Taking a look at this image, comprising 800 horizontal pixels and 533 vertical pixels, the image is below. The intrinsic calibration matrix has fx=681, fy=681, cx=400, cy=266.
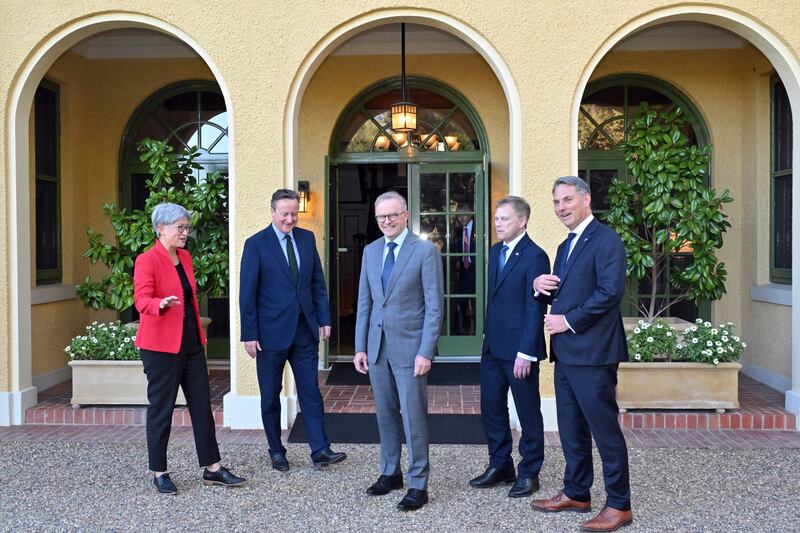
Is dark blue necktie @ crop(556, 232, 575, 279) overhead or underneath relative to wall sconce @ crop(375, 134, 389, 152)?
underneath

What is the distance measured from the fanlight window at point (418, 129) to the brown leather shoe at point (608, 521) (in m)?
5.00

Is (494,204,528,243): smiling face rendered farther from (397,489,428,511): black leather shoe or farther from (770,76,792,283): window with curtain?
(770,76,792,283): window with curtain

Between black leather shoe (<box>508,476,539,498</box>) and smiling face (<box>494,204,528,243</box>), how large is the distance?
4.61 ft

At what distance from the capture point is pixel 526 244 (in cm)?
383

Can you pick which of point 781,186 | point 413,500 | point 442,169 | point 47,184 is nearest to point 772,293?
point 781,186

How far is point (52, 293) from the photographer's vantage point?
21.6ft

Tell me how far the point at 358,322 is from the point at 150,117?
16.6ft

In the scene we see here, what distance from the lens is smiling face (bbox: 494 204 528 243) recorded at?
3.77m

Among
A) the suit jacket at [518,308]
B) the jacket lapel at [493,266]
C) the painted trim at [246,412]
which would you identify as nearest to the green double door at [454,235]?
the painted trim at [246,412]

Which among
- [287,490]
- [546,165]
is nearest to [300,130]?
[546,165]

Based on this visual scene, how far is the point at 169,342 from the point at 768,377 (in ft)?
18.2

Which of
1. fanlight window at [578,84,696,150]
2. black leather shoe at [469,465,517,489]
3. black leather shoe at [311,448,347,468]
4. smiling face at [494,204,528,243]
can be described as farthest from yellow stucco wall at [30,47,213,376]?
smiling face at [494,204,528,243]

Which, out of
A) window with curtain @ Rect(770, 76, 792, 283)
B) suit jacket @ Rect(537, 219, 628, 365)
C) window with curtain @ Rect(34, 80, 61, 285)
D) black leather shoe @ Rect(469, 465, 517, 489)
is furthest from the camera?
window with curtain @ Rect(34, 80, 61, 285)

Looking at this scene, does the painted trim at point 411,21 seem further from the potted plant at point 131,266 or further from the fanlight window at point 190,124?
the fanlight window at point 190,124
